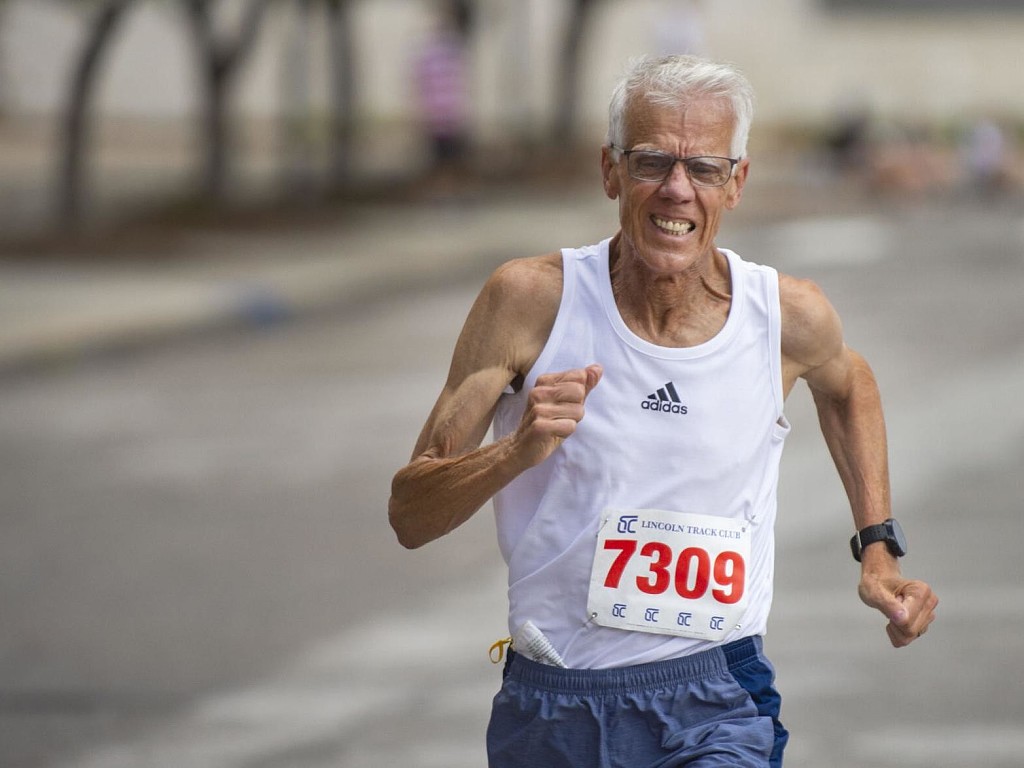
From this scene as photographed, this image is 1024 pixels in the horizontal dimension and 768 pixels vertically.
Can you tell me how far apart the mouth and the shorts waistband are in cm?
77

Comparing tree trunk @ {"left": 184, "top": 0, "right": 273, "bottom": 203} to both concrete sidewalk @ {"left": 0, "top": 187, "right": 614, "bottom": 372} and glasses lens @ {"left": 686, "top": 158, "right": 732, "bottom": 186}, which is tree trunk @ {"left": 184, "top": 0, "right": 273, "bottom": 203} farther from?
glasses lens @ {"left": 686, "top": 158, "right": 732, "bottom": 186}

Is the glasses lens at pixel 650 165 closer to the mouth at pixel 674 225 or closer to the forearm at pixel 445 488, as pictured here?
the mouth at pixel 674 225

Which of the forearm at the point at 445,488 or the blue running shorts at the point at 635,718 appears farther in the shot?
the blue running shorts at the point at 635,718

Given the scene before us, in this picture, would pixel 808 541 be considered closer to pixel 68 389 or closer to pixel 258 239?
pixel 68 389

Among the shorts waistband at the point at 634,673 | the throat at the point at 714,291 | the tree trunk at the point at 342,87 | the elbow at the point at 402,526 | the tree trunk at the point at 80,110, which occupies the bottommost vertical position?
the shorts waistband at the point at 634,673

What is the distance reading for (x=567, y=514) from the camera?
3.59 meters

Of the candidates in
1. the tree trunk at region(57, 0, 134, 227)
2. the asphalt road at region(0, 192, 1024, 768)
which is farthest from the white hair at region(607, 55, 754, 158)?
the tree trunk at region(57, 0, 134, 227)

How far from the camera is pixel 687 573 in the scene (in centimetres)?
363

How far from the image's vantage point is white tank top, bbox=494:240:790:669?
3.56 metres

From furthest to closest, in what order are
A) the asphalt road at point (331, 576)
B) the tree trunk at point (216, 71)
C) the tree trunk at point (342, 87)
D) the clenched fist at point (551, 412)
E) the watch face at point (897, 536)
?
the tree trunk at point (342, 87) → the tree trunk at point (216, 71) → the asphalt road at point (331, 576) → the watch face at point (897, 536) → the clenched fist at point (551, 412)

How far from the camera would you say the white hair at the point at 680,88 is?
3.49m

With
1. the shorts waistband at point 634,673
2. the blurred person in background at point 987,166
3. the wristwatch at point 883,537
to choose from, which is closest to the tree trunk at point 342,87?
the blurred person in background at point 987,166

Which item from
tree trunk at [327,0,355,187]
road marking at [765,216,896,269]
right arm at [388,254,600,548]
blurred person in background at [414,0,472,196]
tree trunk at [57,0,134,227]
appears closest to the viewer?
right arm at [388,254,600,548]

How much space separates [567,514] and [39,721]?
3.25 m
